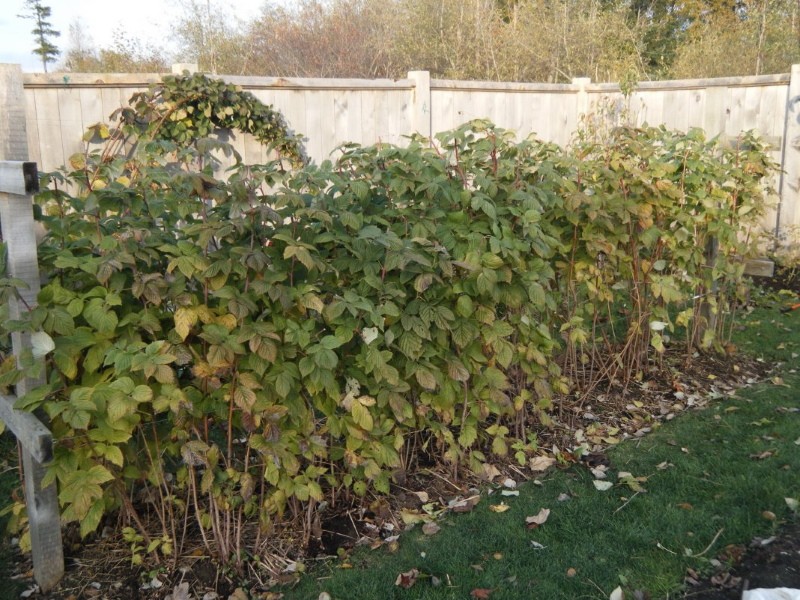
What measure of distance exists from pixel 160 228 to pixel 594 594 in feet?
6.88

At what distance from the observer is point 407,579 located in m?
2.77

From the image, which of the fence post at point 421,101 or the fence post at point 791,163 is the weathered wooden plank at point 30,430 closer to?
the fence post at point 421,101

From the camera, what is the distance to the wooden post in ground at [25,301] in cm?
243

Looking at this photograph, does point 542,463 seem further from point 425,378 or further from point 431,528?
point 425,378

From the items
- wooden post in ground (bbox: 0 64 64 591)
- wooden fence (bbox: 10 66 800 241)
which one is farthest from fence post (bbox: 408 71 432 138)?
wooden post in ground (bbox: 0 64 64 591)

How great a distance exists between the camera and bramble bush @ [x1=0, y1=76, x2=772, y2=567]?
2.55 m

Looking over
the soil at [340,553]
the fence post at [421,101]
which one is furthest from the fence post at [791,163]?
the soil at [340,553]

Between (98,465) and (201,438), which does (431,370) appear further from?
(98,465)

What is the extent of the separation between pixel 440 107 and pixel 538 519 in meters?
5.54

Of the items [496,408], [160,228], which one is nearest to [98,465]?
[160,228]

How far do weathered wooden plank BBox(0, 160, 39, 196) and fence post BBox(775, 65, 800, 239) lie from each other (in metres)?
7.31

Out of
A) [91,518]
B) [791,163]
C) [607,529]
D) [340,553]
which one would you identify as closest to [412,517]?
[340,553]

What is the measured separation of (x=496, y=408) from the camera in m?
3.43

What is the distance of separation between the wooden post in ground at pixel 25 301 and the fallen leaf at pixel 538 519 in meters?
1.83
